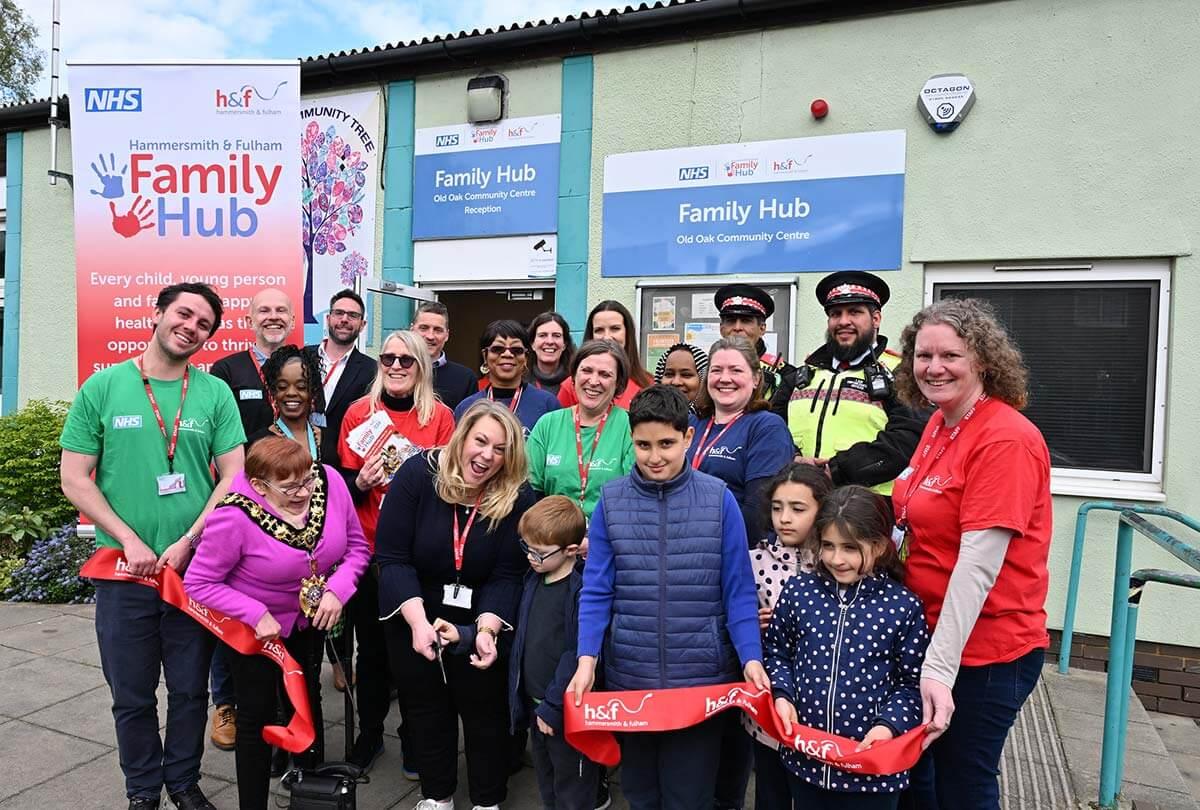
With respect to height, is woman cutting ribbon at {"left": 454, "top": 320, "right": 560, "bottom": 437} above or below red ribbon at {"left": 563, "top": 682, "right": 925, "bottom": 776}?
above

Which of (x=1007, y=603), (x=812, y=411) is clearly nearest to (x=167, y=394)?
(x=812, y=411)

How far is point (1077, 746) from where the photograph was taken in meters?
3.85

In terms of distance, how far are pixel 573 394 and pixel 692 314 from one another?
234 cm

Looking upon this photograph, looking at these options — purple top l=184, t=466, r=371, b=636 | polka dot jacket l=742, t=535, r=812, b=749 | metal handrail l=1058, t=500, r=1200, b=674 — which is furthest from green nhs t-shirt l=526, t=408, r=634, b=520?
metal handrail l=1058, t=500, r=1200, b=674

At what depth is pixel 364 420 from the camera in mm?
3564

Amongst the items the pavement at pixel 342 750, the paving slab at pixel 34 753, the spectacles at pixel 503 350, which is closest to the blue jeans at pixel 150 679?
the pavement at pixel 342 750

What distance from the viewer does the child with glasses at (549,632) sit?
2.73 m

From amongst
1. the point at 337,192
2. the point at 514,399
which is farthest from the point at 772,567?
the point at 337,192

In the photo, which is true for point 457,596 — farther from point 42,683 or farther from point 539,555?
point 42,683

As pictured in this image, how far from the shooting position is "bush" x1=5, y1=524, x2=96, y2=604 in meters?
6.12

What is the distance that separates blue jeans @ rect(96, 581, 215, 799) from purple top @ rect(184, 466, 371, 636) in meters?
0.33

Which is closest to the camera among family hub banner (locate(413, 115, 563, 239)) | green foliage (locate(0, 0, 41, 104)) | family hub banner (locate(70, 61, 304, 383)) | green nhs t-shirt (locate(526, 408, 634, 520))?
green nhs t-shirt (locate(526, 408, 634, 520))

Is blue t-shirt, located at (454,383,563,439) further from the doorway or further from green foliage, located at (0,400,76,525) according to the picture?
green foliage, located at (0,400,76,525)

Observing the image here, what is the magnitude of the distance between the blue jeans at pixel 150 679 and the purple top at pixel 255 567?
0.33m
